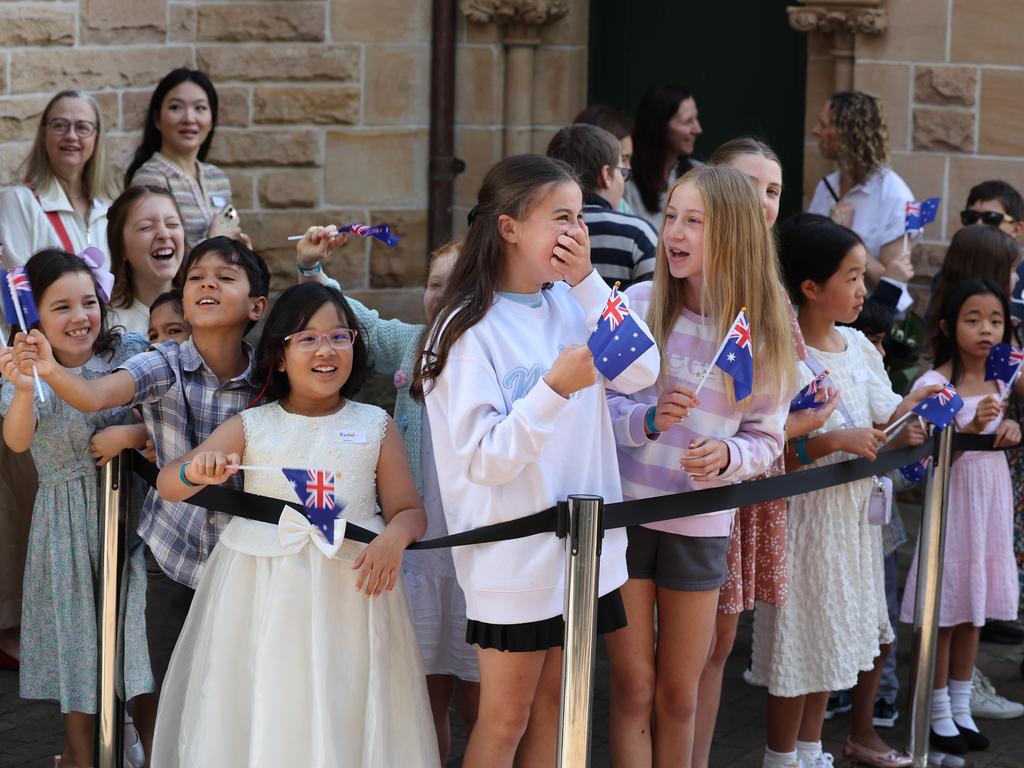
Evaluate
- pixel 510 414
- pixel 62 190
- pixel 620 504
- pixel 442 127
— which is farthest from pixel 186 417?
pixel 442 127

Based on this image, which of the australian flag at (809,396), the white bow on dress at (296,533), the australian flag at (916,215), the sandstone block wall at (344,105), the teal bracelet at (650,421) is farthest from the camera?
the sandstone block wall at (344,105)

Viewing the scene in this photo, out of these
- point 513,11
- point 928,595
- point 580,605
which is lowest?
point 928,595

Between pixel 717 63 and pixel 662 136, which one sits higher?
pixel 717 63

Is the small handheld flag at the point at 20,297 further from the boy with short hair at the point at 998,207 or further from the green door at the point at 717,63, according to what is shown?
the green door at the point at 717,63

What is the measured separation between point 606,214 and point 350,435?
169 cm

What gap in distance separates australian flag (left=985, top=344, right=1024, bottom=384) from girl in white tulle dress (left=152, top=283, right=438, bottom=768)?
226 centimetres

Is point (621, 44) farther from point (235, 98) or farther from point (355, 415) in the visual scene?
point (355, 415)

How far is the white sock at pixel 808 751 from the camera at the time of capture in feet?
15.3

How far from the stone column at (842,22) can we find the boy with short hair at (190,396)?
4530 mm

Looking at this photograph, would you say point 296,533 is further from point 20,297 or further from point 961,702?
point 961,702

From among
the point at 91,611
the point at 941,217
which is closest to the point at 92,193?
the point at 91,611

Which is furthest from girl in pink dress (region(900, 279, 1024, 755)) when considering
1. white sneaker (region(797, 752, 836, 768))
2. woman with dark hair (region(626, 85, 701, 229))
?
woman with dark hair (region(626, 85, 701, 229))

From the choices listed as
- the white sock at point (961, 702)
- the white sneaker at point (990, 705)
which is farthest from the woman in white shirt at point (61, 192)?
the white sneaker at point (990, 705)

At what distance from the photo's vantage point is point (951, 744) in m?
4.98
